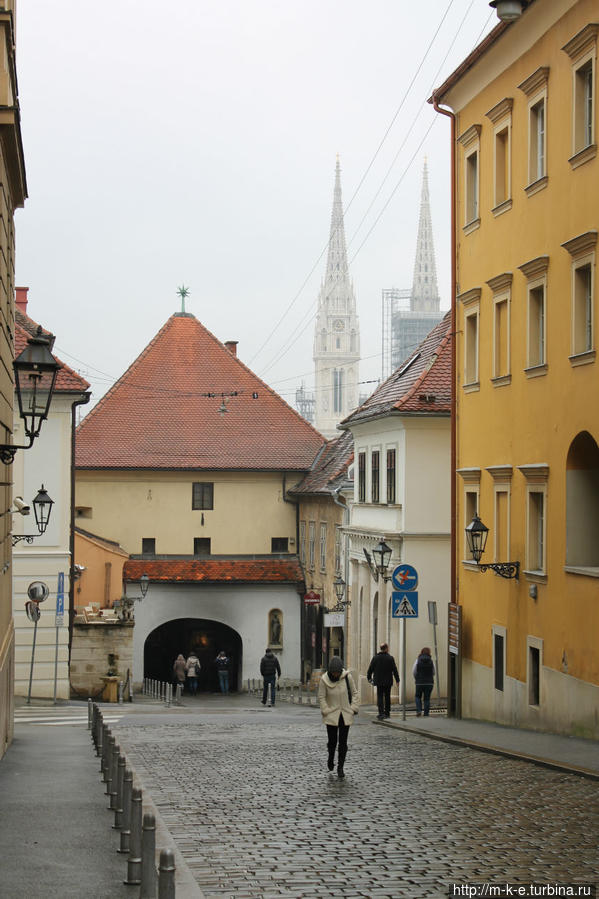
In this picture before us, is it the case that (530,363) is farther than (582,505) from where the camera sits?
Yes

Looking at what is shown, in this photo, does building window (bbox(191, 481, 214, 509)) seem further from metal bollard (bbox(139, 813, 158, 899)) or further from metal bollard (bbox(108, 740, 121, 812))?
metal bollard (bbox(139, 813, 158, 899))

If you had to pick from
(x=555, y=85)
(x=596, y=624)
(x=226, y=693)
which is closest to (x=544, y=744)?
(x=596, y=624)

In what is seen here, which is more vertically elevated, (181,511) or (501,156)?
(501,156)

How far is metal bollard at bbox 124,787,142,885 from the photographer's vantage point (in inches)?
341

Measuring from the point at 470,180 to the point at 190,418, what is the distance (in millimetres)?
32615

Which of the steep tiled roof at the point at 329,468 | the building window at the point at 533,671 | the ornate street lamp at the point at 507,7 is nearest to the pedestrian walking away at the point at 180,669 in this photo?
the steep tiled roof at the point at 329,468

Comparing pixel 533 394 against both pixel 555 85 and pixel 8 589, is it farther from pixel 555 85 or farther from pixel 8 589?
Result: pixel 8 589

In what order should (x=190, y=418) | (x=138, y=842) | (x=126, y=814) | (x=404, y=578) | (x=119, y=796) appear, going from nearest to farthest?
(x=138, y=842) → (x=126, y=814) → (x=119, y=796) → (x=404, y=578) → (x=190, y=418)

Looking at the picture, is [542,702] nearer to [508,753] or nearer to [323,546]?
[508,753]

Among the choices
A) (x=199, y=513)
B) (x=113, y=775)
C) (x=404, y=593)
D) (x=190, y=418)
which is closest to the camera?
(x=113, y=775)

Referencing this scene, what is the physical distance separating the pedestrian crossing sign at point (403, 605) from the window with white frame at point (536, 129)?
24.1 feet

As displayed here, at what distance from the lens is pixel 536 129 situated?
73.6 ft

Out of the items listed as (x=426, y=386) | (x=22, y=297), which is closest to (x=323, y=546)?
(x=22, y=297)

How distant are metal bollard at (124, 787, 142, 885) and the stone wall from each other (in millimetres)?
29165
